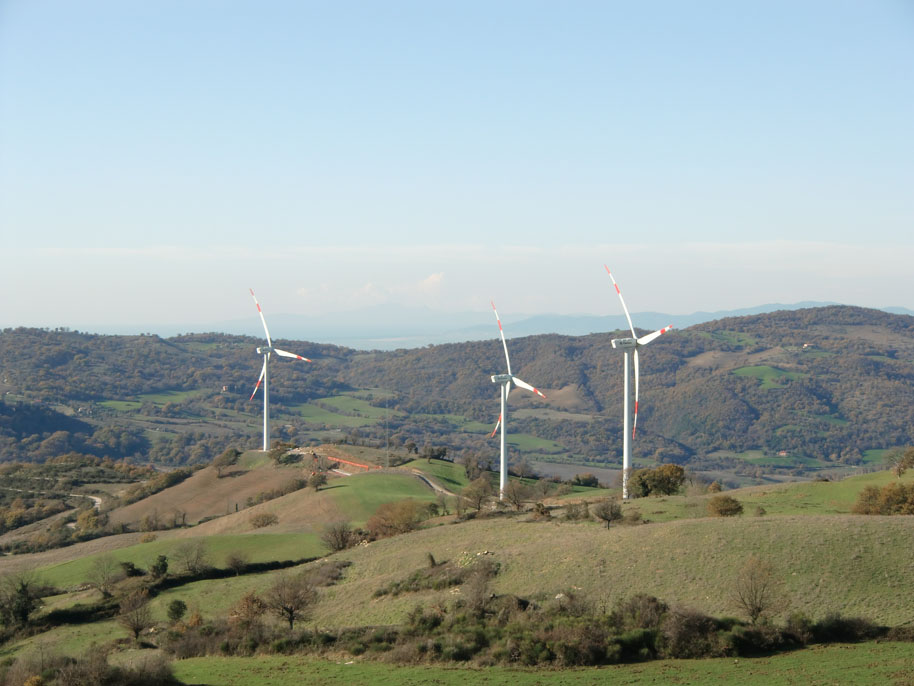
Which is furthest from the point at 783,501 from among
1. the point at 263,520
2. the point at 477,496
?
the point at 263,520

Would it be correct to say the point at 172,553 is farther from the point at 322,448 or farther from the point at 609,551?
the point at 322,448

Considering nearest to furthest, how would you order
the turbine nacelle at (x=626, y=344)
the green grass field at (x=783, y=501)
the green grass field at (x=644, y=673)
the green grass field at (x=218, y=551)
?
the green grass field at (x=644, y=673)
the green grass field at (x=783, y=501)
the green grass field at (x=218, y=551)
the turbine nacelle at (x=626, y=344)

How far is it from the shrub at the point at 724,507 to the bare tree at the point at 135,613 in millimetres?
37072

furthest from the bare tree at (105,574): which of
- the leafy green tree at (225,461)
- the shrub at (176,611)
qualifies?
the leafy green tree at (225,461)

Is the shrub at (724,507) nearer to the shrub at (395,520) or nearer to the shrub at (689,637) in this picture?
the shrub at (395,520)

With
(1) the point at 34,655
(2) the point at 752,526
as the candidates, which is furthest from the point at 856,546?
(1) the point at 34,655

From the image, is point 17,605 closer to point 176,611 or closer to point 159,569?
point 159,569

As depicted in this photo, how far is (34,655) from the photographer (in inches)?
1629

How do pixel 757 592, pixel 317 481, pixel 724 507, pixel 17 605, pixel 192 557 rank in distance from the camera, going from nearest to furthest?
pixel 757 592 → pixel 17 605 → pixel 724 507 → pixel 192 557 → pixel 317 481

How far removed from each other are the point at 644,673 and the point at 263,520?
59335 millimetres

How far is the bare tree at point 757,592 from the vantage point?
128 ft

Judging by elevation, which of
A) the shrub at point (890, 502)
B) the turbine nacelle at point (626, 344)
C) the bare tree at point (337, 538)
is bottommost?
the bare tree at point (337, 538)

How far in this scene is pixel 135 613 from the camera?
48.6 metres

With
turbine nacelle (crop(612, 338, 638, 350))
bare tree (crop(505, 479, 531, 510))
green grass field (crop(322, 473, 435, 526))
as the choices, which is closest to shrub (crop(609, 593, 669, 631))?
bare tree (crop(505, 479, 531, 510))
